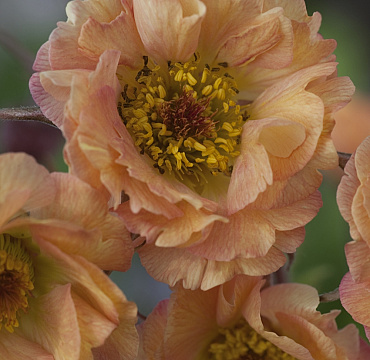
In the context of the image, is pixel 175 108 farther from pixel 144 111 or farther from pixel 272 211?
pixel 272 211

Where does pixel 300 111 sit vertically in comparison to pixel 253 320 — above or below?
above

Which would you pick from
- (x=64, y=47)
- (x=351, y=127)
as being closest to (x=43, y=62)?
(x=64, y=47)

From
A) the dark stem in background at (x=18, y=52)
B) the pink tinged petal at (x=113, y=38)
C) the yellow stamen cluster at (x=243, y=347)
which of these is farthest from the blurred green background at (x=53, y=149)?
the pink tinged petal at (x=113, y=38)

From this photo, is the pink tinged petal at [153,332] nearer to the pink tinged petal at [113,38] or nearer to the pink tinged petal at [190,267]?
the pink tinged petal at [190,267]

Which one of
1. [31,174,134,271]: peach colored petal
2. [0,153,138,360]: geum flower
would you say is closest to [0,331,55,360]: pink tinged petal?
[0,153,138,360]: geum flower

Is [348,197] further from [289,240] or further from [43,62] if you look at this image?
[43,62]
